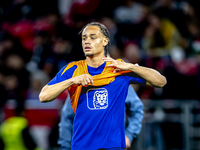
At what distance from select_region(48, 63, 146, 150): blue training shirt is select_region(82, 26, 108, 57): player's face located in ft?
1.00

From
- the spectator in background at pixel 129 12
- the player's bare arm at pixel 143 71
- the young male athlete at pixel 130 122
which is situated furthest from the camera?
the spectator in background at pixel 129 12

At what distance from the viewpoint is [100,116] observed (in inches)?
118

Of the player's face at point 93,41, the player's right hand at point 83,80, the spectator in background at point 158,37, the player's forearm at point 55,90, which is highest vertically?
the spectator in background at point 158,37

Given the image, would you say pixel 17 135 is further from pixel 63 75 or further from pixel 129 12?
pixel 129 12

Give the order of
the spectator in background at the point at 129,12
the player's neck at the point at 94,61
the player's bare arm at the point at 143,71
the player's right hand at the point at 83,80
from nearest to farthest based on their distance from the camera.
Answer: the player's right hand at the point at 83,80 → the player's bare arm at the point at 143,71 → the player's neck at the point at 94,61 → the spectator in background at the point at 129,12

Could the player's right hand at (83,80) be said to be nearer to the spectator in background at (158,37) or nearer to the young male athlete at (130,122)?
the young male athlete at (130,122)

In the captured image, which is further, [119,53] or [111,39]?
[111,39]

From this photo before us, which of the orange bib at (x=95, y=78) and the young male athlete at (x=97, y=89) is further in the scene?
the orange bib at (x=95, y=78)

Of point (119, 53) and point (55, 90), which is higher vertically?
point (119, 53)

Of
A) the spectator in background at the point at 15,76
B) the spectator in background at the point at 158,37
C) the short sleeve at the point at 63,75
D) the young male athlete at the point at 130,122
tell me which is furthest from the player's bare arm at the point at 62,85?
the spectator in background at the point at 158,37

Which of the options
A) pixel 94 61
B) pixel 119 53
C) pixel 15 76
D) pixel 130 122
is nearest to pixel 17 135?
pixel 15 76

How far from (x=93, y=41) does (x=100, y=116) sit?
0.71 meters

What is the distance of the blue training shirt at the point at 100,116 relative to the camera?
9.75ft

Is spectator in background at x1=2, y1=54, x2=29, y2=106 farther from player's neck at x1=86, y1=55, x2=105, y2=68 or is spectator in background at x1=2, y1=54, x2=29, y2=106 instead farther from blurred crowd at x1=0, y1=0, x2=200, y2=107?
player's neck at x1=86, y1=55, x2=105, y2=68
